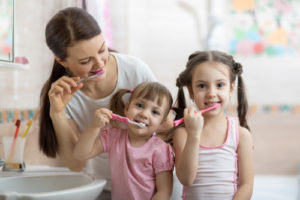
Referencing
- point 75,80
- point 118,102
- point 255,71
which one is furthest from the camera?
point 255,71

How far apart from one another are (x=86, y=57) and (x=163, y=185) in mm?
437

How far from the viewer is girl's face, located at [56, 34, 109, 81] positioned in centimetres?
111

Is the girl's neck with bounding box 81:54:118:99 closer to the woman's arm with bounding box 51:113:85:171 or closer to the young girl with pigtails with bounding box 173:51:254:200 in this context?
the woman's arm with bounding box 51:113:85:171

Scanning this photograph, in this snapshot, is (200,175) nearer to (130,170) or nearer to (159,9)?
(130,170)

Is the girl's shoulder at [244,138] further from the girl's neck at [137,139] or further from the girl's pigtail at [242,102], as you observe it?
the girl's neck at [137,139]

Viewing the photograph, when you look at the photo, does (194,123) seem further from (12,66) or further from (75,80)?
(12,66)

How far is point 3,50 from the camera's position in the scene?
1275 millimetres

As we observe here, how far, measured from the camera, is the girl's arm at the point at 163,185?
110cm

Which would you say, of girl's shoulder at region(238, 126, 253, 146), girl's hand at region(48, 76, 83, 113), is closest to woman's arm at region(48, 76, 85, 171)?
girl's hand at region(48, 76, 83, 113)

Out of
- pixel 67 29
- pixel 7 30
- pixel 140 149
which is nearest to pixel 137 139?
pixel 140 149

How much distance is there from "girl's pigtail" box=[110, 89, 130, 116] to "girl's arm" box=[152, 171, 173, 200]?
0.27m

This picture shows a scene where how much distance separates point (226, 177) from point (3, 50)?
2.73ft

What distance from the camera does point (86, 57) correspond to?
1.12 meters

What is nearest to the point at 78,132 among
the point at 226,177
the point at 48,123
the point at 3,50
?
the point at 48,123
